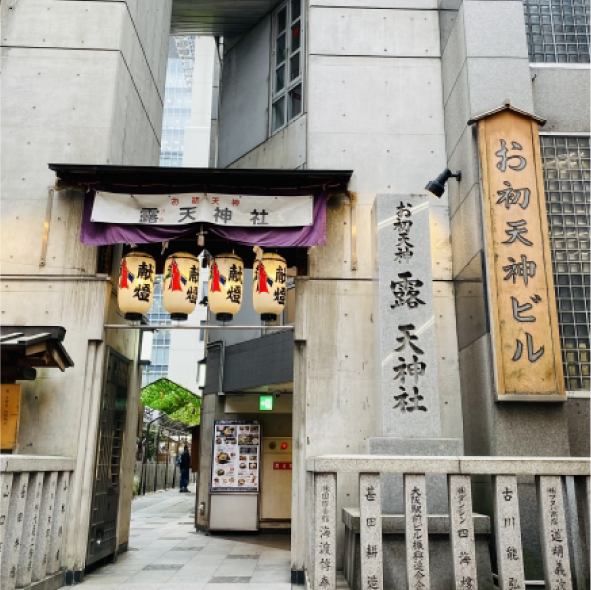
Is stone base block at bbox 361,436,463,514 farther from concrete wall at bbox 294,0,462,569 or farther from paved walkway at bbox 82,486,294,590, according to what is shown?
paved walkway at bbox 82,486,294,590

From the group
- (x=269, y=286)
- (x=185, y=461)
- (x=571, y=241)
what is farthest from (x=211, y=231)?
(x=185, y=461)

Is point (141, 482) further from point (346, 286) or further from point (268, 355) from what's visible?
point (346, 286)

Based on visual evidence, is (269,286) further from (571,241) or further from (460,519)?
(571,241)

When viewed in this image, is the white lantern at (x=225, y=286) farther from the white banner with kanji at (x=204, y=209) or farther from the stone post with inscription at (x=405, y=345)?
the stone post with inscription at (x=405, y=345)

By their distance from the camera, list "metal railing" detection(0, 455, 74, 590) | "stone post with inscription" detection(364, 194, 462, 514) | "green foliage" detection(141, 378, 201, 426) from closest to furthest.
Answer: "metal railing" detection(0, 455, 74, 590), "stone post with inscription" detection(364, 194, 462, 514), "green foliage" detection(141, 378, 201, 426)

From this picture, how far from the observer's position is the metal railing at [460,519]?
683cm

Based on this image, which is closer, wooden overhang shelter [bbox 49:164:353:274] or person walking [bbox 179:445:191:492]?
wooden overhang shelter [bbox 49:164:353:274]

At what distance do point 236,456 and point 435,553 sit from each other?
29.7 ft

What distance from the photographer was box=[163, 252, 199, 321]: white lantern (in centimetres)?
1005

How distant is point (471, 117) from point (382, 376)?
4.81 meters

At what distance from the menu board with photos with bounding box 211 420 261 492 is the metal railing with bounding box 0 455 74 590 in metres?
6.51

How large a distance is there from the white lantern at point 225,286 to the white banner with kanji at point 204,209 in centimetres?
70

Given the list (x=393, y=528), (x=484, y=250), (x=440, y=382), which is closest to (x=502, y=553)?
(x=393, y=528)

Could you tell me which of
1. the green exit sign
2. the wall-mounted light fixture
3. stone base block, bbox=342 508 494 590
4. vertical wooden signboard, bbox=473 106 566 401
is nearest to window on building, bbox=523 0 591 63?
vertical wooden signboard, bbox=473 106 566 401
